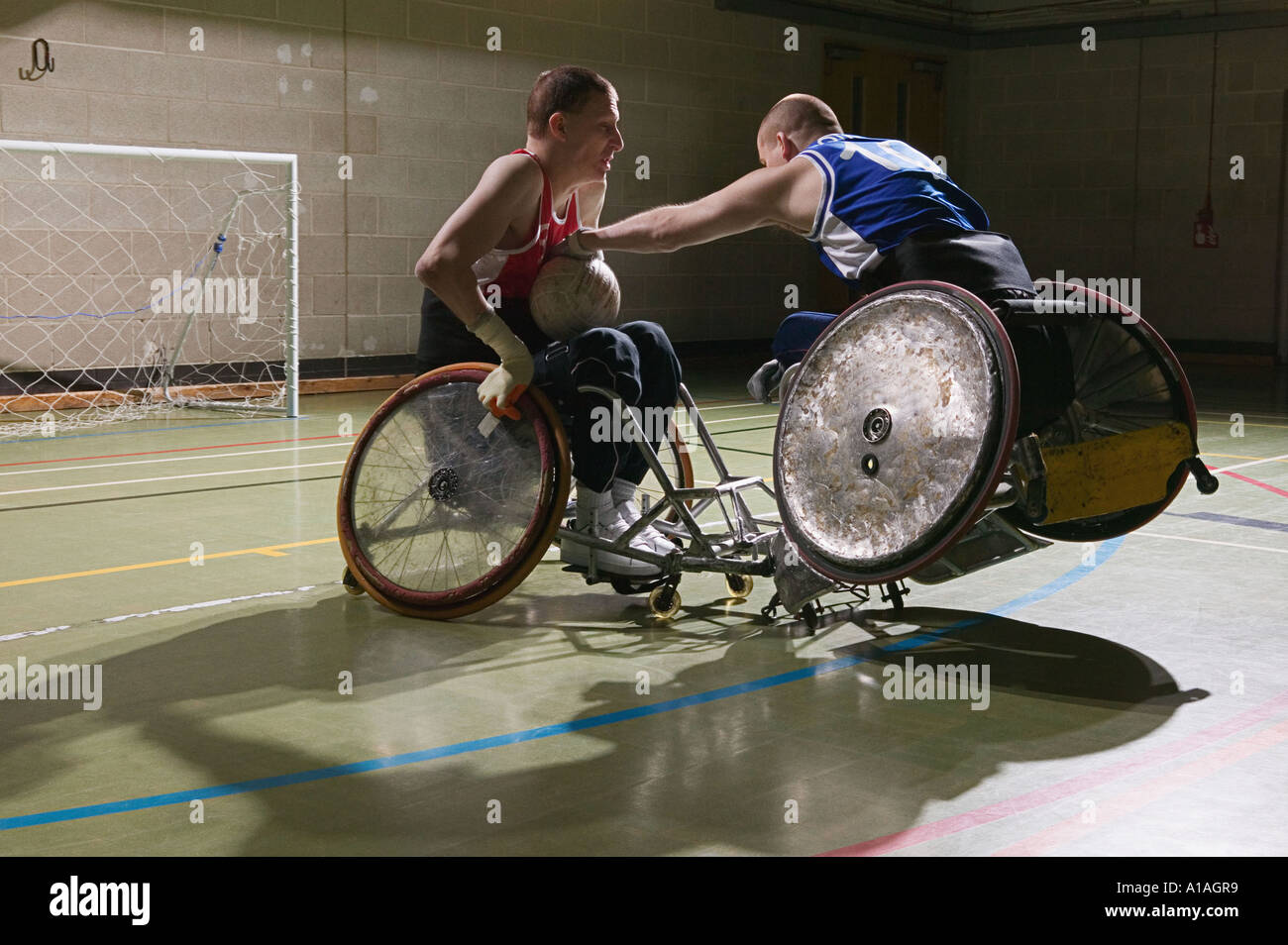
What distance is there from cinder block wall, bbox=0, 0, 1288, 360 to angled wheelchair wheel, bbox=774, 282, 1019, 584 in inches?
335

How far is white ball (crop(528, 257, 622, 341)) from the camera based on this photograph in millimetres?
4578

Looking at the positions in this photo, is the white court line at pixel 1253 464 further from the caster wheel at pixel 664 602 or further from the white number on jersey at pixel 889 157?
the caster wheel at pixel 664 602

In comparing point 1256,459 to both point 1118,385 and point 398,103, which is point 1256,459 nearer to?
point 1118,385

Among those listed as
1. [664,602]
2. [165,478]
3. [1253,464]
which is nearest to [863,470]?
[664,602]

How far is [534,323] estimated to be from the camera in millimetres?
4750

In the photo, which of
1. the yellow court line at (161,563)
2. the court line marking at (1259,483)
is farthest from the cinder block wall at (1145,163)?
the yellow court line at (161,563)

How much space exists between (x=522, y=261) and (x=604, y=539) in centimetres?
97

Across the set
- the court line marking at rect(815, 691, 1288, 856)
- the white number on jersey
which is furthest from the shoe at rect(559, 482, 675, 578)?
the court line marking at rect(815, 691, 1288, 856)

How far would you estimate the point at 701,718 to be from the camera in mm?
3537

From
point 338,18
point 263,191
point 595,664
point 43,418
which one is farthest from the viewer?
point 338,18

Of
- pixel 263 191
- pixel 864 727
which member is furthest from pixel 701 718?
pixel 263 191

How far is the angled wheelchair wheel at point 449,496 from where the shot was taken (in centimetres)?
438
